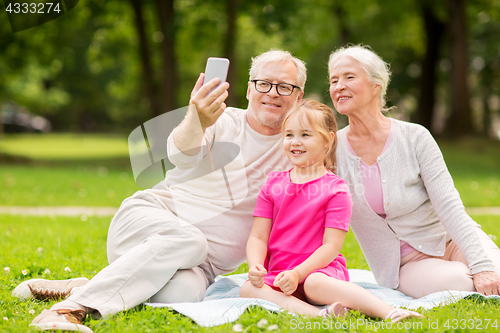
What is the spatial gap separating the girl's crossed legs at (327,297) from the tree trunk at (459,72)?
54.2 ft

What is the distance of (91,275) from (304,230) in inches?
77.4

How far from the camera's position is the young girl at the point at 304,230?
9.53 ft

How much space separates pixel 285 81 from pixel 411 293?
1.76m

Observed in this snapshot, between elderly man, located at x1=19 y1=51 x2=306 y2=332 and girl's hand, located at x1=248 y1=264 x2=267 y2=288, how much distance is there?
1.36 ft

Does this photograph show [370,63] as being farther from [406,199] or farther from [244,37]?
[244,37]

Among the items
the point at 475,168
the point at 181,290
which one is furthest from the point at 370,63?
the point at 475,168

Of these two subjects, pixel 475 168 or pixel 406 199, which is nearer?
pixel 406 199

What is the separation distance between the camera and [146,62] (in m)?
18.6

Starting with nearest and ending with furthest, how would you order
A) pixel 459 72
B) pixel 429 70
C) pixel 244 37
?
→ pixel 459 72, pixel 429 70, pixel 244 37

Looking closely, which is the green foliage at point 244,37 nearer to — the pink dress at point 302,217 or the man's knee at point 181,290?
the pink dress at point 302,217

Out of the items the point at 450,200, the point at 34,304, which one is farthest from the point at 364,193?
the point at 34,304

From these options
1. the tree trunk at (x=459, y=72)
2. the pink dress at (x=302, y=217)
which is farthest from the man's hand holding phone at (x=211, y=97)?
the tree trunk at (x=459, y=72)

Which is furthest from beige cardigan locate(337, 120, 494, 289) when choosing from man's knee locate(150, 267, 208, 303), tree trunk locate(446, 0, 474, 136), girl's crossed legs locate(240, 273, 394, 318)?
tree trunk locate(446, 0, 474, 136)

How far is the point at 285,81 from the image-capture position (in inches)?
138
